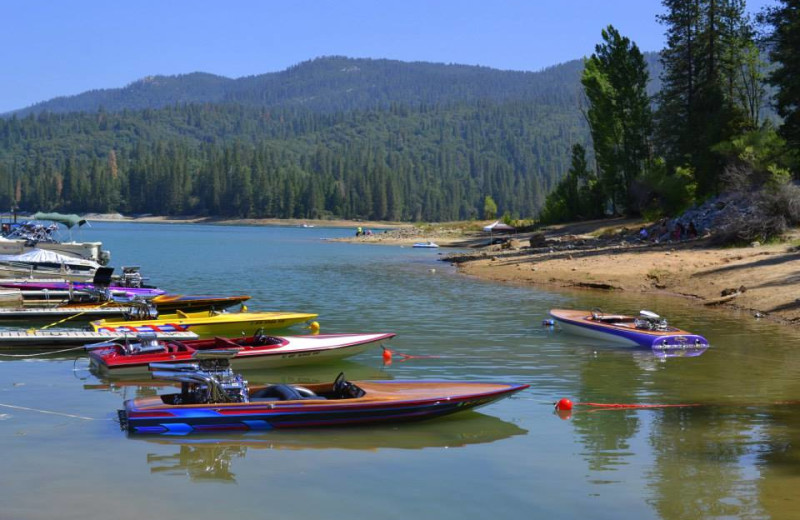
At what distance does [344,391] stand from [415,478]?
3.56 meters

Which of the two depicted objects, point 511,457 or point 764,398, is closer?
point 511,457

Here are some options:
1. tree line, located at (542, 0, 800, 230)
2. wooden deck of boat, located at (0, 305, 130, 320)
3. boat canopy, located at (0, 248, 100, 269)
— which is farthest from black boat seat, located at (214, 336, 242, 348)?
tree line, located at (542, 0, 800, 230)

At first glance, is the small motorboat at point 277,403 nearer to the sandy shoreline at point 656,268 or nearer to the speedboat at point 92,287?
the speedboat at point 92,287

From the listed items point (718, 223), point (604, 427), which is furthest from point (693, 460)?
point (718, 223)

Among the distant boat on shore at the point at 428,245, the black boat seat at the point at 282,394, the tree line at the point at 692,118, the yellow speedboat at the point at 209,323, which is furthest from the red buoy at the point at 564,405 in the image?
the distant boat on shore at the point at 428,245

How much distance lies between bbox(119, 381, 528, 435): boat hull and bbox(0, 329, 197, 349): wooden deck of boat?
896 cm

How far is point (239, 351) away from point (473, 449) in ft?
26.6

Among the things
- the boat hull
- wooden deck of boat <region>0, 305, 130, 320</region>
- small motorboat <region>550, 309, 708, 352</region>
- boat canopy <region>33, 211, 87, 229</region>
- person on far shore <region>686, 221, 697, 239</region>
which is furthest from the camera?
boat canopy <region>33, 211, 87, 229</region>

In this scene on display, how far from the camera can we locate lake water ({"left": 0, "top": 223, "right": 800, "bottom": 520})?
42.9 feet

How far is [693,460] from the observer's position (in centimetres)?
1514

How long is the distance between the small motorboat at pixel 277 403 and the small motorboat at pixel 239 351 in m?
3.97

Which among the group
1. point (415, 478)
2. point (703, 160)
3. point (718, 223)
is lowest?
point (415, 478)

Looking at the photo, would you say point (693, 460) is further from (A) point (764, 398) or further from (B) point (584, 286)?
(B) point (584, 286)

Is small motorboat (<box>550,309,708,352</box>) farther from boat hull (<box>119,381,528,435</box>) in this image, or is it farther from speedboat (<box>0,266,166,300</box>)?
speedboat (<box>0,266,166,300</box>)
